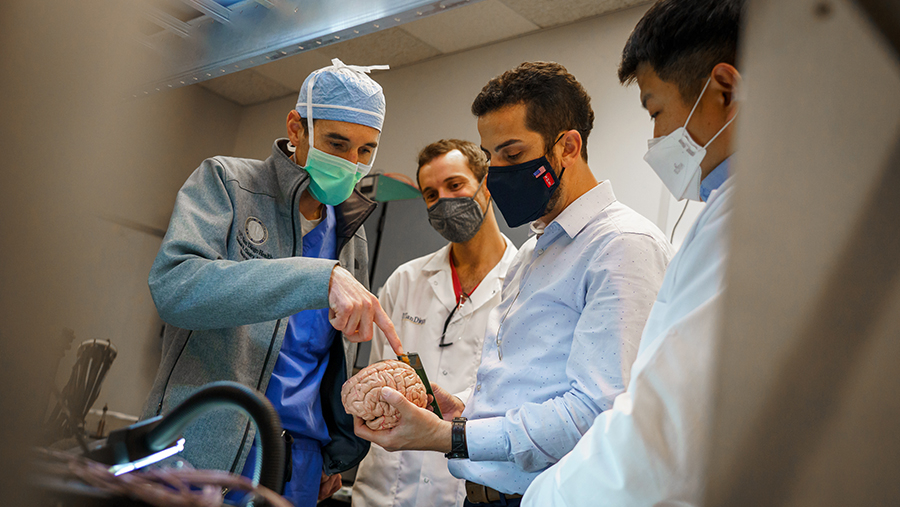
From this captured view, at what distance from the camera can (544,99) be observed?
1666mm

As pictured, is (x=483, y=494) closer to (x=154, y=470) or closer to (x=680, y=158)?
(x=680, y=158)

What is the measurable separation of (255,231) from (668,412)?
3.92ft

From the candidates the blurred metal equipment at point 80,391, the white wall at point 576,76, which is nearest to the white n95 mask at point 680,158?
the blurred metal equipment at point 80,391

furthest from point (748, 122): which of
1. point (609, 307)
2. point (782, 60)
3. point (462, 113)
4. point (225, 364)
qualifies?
point (462, 113)

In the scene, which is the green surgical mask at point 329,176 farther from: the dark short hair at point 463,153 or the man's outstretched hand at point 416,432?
the dark short hair at point 463,153

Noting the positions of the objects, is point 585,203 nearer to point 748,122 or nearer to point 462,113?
point 748,122

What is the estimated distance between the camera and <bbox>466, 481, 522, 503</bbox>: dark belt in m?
1.45

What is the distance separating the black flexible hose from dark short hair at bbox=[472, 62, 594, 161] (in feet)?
3.91

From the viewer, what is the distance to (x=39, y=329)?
349 millimetres

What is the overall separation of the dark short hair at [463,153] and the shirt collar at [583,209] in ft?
3.64

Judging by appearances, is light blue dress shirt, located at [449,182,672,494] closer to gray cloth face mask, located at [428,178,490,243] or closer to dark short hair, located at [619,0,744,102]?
dark short hair, located at [619,0,744,102]

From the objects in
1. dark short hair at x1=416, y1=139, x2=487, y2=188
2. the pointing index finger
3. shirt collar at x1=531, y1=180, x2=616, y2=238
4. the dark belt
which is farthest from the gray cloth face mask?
the dark belt

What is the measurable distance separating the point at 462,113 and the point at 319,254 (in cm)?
262

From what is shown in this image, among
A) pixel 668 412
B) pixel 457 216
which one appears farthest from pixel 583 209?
pixel 457 216
